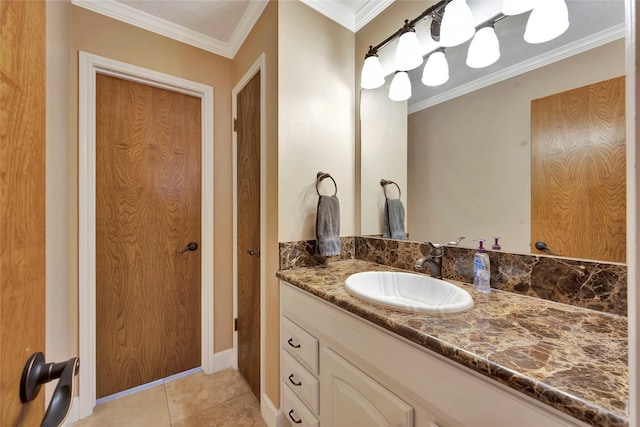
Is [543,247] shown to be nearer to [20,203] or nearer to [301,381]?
[301,381]

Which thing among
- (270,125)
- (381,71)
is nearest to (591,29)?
(381,71)

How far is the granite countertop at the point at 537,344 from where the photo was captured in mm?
433

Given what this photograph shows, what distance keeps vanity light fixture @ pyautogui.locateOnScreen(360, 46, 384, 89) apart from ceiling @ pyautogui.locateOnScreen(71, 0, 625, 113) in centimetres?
8

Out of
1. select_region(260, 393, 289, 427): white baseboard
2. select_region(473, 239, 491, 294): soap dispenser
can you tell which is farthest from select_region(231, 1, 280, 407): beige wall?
select_region(473, 239, 491, 294): soap dispenser

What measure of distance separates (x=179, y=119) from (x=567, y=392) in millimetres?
2229

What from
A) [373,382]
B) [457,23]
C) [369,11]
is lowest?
[373,382]

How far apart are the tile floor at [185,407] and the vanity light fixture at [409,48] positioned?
215cm

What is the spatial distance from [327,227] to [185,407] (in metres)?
1.42

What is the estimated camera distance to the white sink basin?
36.7 inches

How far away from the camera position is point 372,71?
1.46m

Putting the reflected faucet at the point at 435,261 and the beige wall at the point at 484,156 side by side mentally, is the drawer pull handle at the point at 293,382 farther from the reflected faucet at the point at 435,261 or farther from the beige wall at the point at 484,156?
the beige wall at the point at 484,156

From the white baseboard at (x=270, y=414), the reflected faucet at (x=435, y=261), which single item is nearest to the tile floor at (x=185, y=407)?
the white baseboard at (x=270, y=414)

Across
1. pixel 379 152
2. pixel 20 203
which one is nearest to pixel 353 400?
pixel 20 203

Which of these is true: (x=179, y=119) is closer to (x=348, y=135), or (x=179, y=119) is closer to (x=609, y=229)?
(x=348, y=135)
